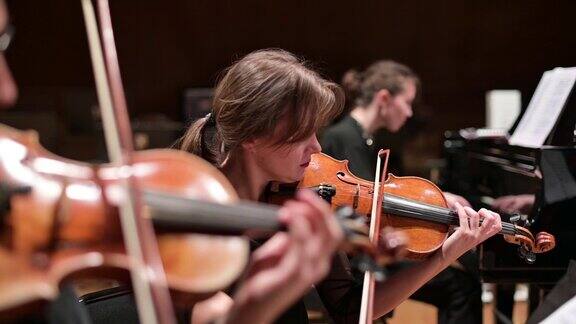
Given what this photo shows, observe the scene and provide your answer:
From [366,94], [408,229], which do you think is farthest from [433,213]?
[366,94]

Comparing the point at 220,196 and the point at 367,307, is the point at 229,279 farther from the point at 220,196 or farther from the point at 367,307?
the point at 367,307

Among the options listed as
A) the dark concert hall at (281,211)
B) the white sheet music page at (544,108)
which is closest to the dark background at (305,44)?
the dark concert hall at (281,211)

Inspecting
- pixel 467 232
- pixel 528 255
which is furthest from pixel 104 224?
pixel 528 255

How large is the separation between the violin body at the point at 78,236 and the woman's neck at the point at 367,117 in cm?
241

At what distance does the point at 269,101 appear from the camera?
4.33 feet

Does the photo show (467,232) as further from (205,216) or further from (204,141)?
(205,216)

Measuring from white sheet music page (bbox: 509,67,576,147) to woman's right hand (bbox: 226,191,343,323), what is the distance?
1.53 metres

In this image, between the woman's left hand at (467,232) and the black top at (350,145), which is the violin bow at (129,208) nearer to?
the woman's left hand at (467,232)

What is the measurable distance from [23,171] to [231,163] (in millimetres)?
657

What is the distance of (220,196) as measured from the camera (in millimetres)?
847

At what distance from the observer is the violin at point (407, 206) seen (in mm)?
1604

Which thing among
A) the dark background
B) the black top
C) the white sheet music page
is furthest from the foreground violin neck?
the dark background

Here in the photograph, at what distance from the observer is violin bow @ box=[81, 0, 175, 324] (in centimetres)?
71

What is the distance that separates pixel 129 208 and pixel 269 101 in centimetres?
61
